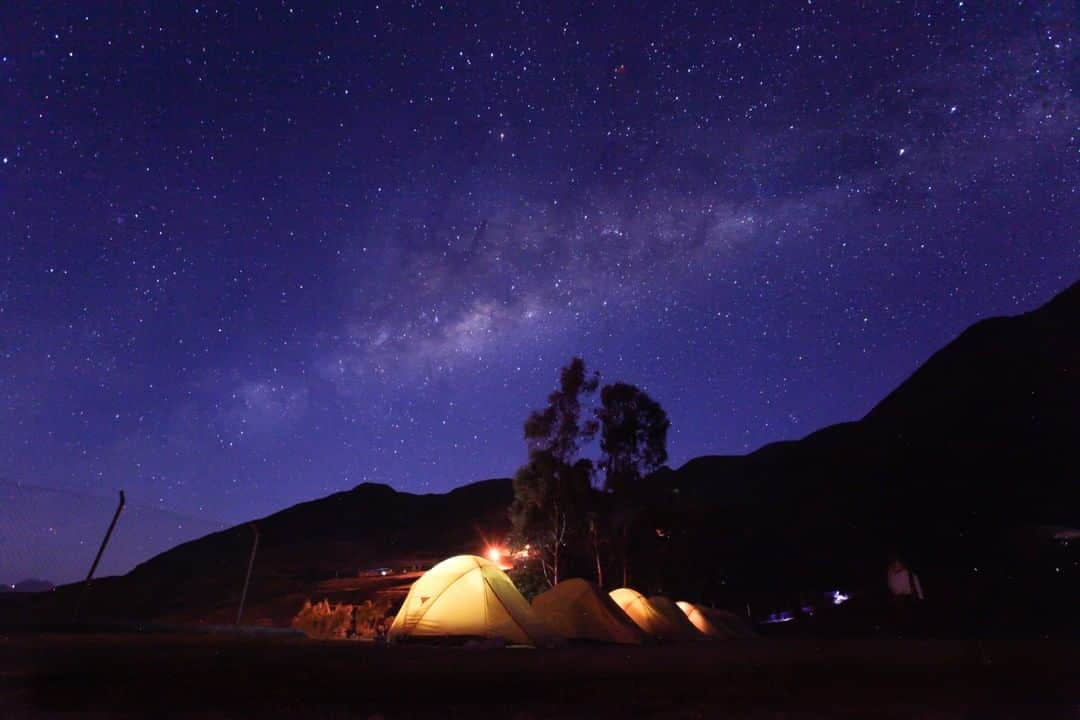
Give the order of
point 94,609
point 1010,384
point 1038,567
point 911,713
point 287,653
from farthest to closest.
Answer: point 1010,384
point 94,609
point 1038,567
point 287,653
point 911,713

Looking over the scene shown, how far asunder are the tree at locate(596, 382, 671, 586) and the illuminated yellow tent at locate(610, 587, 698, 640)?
8259 millimetres

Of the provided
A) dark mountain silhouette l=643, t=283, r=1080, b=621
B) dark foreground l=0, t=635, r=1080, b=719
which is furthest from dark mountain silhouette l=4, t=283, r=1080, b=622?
dark foreground l=0, t=635, r=1080, b=719

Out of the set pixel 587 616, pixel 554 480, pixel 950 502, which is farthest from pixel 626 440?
pixel 950 502

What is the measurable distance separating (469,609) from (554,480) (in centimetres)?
1466

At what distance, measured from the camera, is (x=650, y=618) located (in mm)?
23547

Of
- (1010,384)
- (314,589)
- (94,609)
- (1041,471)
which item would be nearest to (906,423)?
(1010,384)

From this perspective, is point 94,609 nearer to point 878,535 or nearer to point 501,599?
point 501,599

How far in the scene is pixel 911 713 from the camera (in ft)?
17.2

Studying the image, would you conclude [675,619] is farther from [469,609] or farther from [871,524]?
[871,524]

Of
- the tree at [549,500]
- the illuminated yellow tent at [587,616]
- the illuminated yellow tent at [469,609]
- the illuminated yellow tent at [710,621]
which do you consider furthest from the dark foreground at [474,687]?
the tree at [549,500]

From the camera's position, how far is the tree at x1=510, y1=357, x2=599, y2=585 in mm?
31125

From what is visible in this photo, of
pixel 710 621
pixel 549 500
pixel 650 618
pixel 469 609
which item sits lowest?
pixel 469 609

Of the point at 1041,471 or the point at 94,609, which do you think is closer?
the point at 94,609

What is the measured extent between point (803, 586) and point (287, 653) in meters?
52.1
